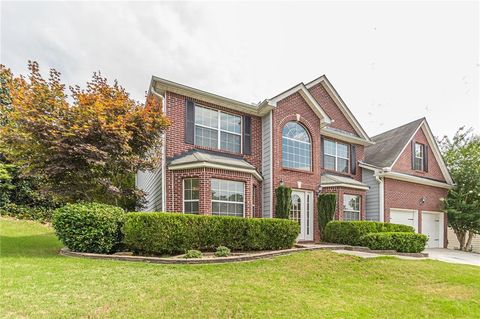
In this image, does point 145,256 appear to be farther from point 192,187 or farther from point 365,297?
point 365,297

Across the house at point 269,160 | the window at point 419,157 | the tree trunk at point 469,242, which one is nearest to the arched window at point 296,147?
the house at point 269,160

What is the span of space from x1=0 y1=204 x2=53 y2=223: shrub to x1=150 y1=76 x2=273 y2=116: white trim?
447 inches

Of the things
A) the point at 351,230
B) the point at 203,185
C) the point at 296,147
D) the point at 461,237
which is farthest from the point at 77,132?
the point at 461,237

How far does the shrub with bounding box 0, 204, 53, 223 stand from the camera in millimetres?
15602

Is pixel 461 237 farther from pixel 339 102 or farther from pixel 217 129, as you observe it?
pixel 217 129

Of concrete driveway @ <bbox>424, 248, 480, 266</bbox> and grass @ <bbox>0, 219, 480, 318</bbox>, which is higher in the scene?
grass @ <bbox>0, 219, 480, 318</bbox>

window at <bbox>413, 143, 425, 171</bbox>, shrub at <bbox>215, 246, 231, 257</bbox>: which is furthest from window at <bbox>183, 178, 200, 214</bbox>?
window at <bbox>413, 143, 425, 171</bbox>

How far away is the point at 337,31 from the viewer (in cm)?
1209

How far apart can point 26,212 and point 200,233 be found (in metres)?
13.4

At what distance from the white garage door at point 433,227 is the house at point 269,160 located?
2.30ft

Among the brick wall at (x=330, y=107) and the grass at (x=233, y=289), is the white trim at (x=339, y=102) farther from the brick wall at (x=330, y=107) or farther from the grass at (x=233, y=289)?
the grass at (x=233, y=289)

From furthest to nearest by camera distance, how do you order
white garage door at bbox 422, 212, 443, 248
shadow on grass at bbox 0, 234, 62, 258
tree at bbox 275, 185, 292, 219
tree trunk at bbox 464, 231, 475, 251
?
1. tree trunk at bbox 464, 231, 475, 251
2. white garage door at bbox 422, 212, 443, 248
3. tree at bbox 275, 185, 292, 219
4. shadow on grass at bbox 0, 234, 62, 258

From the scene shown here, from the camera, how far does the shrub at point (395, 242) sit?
10531 mm

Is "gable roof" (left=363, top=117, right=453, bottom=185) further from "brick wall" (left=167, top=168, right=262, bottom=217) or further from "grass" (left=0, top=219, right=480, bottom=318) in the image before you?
"grass" (left=0, top=219, right=480, bottom=318)
